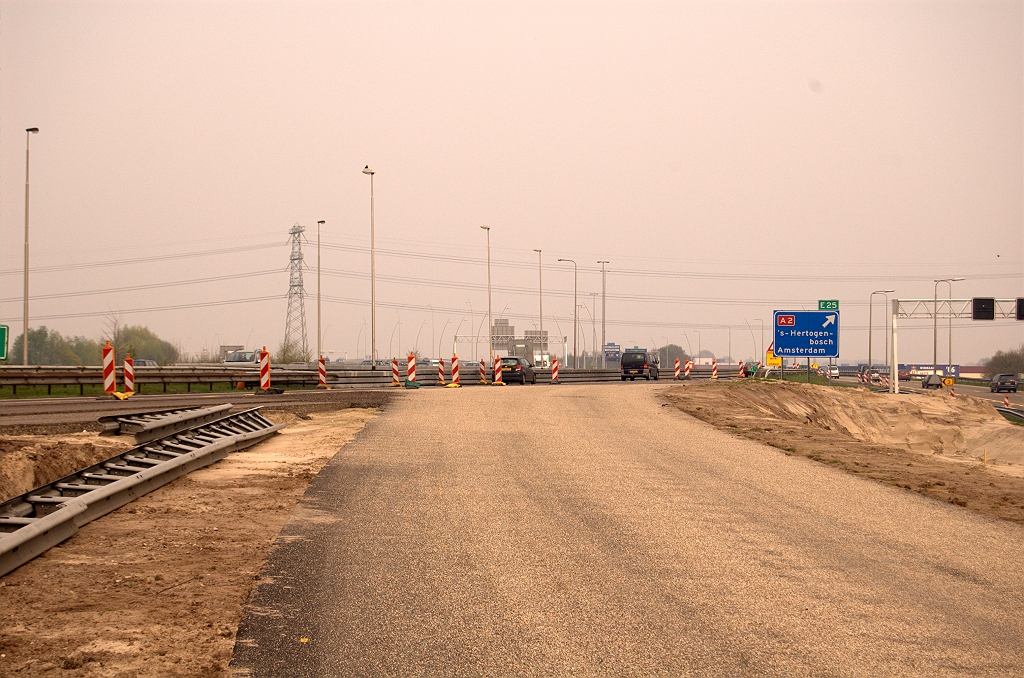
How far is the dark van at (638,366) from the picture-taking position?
52.8 m

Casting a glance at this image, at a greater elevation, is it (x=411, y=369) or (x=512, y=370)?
(x=411, y=369)

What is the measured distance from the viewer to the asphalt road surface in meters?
4.61

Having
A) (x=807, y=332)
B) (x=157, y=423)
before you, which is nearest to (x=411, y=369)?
(x=807, y=332)

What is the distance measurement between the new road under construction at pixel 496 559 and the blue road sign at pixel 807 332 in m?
22.2

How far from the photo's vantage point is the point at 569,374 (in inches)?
2101

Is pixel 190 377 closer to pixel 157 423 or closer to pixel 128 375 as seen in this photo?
pixel 128 375

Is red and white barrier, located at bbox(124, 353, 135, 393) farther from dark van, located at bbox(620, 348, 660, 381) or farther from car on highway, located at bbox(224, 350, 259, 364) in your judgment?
dark van, located at bbox(620, 348, 660, 381)

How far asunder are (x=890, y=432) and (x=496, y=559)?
38713mm

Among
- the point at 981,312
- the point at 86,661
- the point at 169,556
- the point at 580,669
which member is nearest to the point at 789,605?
the point at 580,669

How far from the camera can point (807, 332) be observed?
3584cm

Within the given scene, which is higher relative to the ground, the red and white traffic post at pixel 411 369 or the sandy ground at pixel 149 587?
the red and white traffic post at pixel 411 369

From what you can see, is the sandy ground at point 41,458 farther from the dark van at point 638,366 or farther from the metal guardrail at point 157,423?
the dark van at point 638,366

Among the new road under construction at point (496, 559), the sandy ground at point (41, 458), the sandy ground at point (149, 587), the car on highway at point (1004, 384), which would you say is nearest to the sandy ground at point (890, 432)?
the new road under construction at point (496, 559)

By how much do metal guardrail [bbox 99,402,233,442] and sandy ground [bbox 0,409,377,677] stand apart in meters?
3.89
